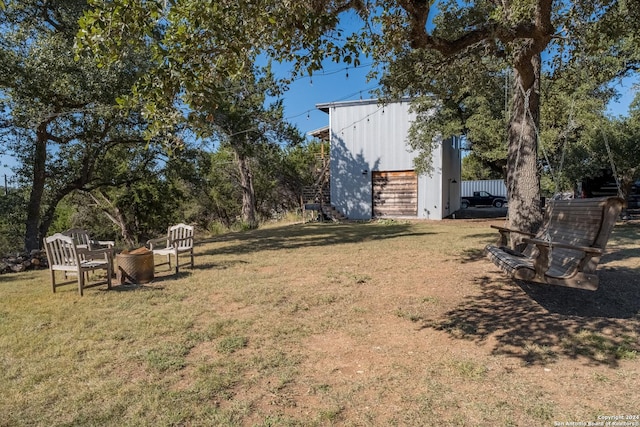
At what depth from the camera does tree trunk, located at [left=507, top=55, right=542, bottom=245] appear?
6.64 meters

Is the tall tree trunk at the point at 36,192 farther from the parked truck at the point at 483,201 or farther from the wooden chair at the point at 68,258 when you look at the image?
the parked truck at the point at 483,201

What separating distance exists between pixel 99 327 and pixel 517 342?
4.19 meters

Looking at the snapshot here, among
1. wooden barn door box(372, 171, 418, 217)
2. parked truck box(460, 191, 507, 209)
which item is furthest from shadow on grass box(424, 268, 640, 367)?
parked truck box(460, 191, 507, 209)

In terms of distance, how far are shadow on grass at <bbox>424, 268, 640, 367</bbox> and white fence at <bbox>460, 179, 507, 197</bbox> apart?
109ft

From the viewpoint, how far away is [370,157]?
20250 millimetres

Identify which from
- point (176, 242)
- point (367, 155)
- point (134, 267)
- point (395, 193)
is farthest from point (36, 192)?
point (395, 193)

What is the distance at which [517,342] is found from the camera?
3654 mm

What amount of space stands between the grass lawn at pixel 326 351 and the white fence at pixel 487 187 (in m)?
32.6

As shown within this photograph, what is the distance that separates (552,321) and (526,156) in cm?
348

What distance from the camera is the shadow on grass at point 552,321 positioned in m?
3.43

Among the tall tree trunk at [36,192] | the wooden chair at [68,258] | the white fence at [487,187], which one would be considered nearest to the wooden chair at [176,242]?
the wooden chair at [68,258]

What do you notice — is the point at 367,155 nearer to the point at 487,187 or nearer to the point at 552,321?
the point at 552,321

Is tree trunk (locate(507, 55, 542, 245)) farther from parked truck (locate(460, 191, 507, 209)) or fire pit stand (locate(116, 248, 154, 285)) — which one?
parked truck (locate(460, 191, 507, 209))

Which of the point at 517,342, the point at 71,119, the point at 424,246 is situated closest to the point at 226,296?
the point at 517,342
